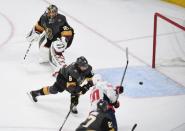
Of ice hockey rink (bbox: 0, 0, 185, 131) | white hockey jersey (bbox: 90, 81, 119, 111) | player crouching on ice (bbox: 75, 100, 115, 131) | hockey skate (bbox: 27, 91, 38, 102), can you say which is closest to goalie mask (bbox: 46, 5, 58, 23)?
ice hockey rink (bbox: 0, 0, 185, 131)

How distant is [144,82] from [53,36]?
132 cm

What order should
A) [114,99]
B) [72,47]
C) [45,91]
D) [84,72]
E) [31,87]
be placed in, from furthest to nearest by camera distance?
1. [72,47]
2. [31,87]
3. [45,91]
4. [84,72]
5. [114,99]

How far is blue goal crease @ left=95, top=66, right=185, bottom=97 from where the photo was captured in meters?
5.45

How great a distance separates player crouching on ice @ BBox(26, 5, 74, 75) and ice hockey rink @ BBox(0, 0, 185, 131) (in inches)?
8.2

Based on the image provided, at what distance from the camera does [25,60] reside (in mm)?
6180

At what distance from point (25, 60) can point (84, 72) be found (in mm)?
1753

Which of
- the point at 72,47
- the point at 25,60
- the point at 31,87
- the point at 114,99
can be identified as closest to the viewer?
the point at 114,99

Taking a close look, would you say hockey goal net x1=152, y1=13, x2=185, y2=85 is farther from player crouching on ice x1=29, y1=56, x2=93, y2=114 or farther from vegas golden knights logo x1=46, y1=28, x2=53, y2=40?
player crouching on ice x1=29, y1=56, x2=93, y2=114

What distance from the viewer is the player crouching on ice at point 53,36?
5.56m

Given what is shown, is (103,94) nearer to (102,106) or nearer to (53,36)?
(102,106)

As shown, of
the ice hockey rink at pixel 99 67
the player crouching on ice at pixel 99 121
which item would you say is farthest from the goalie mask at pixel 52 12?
the player crouching on ice at pixel 99 121

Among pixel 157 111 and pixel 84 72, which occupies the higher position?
pixel 84 72

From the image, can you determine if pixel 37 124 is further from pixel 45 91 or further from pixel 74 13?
pixel 74 13

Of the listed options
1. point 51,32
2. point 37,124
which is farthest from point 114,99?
point 51,32
